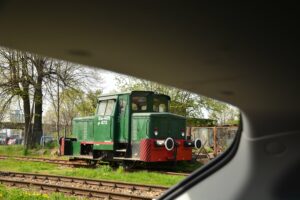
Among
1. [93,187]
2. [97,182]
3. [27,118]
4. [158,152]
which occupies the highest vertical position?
[27,118]

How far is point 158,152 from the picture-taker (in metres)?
14.2

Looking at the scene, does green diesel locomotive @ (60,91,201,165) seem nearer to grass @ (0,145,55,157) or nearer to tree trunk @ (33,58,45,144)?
grass @ (0,145,55,157)

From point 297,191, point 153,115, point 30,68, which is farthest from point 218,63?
point 30,68

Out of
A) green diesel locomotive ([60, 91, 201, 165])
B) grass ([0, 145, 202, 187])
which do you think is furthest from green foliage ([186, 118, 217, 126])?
green diesel locomotive ([60, 91, 201, 165])

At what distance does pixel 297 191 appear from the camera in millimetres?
1907

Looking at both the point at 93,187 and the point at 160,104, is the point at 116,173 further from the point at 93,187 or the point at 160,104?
the point at 160,104

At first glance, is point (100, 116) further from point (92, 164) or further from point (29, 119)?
point (29, 119)

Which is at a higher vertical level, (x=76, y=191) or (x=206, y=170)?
(x=206, y=170)

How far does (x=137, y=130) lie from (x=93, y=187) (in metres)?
3.61

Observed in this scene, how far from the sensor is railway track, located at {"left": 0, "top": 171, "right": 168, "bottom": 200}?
9797 millimetres

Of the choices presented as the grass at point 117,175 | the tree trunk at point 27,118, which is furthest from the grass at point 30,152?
the grass at point 117,175

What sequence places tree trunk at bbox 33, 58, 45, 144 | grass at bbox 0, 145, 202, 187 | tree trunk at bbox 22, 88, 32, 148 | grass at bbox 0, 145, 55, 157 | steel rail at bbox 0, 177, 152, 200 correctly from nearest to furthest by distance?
steel rail at bbox 0, 177, 152, 200, grass at bbox 0, 145, 202, 187, grass at bbox 0, 145, 55, 157, tree trunk at bbox 33, 58, 45, 144, tree trunk at bbox 22, 88, 32, 148

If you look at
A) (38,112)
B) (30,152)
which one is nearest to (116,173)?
(30,152)

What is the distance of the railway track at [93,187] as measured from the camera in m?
9.80
